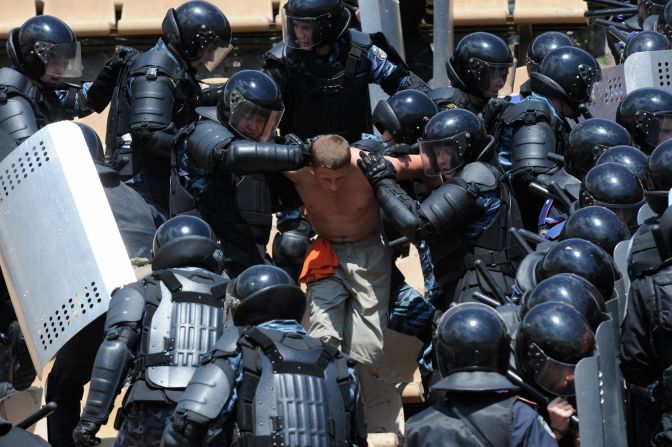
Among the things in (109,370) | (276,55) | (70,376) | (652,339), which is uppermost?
(276,55)

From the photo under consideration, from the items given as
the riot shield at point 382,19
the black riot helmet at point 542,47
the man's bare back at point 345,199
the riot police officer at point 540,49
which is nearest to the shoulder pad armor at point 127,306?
the man's bare back at point 345,199

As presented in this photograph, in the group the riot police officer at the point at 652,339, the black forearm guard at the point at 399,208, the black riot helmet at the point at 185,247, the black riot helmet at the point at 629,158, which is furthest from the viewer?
the black forearm guard at the point at 399,208

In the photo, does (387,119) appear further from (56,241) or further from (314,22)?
(56,241)

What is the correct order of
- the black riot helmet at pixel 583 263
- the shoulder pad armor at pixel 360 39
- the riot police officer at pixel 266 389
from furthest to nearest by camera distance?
the shoulder pad armor at pixel 360 39 → the black riot helmet at pixel 583 263 → the riot police officer at pixel 266 389

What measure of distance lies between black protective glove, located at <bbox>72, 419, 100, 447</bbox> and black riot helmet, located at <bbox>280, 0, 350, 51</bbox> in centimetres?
301

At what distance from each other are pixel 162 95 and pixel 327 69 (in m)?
1.03

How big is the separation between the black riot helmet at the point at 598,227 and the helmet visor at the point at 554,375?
1352mm

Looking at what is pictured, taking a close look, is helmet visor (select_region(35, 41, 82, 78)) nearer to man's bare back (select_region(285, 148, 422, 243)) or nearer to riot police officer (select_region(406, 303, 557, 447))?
man's bare back (select_region(285, 148, 422, 243))

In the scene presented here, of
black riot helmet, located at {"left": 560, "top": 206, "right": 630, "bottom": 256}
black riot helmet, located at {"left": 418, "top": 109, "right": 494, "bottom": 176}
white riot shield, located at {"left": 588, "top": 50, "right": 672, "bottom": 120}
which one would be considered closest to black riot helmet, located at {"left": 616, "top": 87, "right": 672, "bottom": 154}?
white riot shield, located at {"left": 588, "top": 50, "right": 672, "bottom": 120}

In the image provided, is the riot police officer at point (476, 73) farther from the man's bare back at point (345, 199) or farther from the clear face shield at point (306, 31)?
the man's bare back at point (345, 199)

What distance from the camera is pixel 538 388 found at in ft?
23.2

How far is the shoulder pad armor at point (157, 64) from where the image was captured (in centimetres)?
1012

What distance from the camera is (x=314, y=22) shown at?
34.0 ft

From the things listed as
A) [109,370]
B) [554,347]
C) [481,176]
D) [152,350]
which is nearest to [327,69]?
[481,176]
